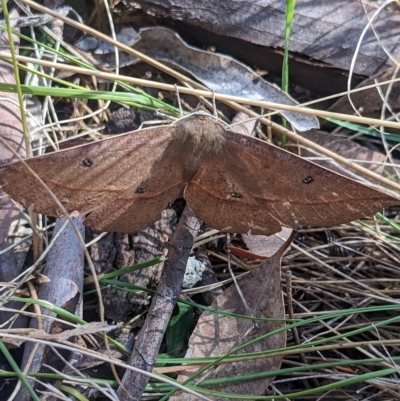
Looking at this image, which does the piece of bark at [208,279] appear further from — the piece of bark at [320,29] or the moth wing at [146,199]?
the piece of bark at [320,29]

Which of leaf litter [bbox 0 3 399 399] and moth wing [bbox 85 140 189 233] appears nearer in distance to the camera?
moth wing [bbox 85 140 189 233]

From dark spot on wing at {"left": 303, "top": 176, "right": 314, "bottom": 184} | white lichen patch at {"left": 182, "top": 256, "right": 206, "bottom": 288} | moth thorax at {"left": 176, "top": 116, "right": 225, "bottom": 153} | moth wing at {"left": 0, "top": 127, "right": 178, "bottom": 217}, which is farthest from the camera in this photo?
white lichen patch at {"left": 182, "top": 256, "right": 206, "bottom": 288}

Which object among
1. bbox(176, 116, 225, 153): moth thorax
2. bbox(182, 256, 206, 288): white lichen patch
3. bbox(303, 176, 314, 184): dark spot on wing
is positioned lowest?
bbox(182, 256, 206, 288): white lichen patch

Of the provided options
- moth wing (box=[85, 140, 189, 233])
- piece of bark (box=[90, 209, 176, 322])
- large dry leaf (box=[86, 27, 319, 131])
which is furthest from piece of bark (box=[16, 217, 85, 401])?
large dry leaf (box=[86, 27, 319, 131])

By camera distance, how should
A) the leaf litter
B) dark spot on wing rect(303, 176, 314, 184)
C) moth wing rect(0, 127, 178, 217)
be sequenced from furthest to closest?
the leaf litter, dark spot on wing rect(303, 176, 314, 184), moth wing rect(0, 127, 178, 217)

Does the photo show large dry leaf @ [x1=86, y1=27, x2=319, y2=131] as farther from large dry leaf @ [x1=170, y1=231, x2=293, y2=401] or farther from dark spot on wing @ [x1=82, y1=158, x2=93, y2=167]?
dark spot on wing @ [x1=82, y1=158, x2=93, y2=167]

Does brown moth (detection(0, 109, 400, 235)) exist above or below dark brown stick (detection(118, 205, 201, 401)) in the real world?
above

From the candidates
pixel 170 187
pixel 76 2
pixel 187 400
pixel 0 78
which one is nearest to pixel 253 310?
pixel 187 400
